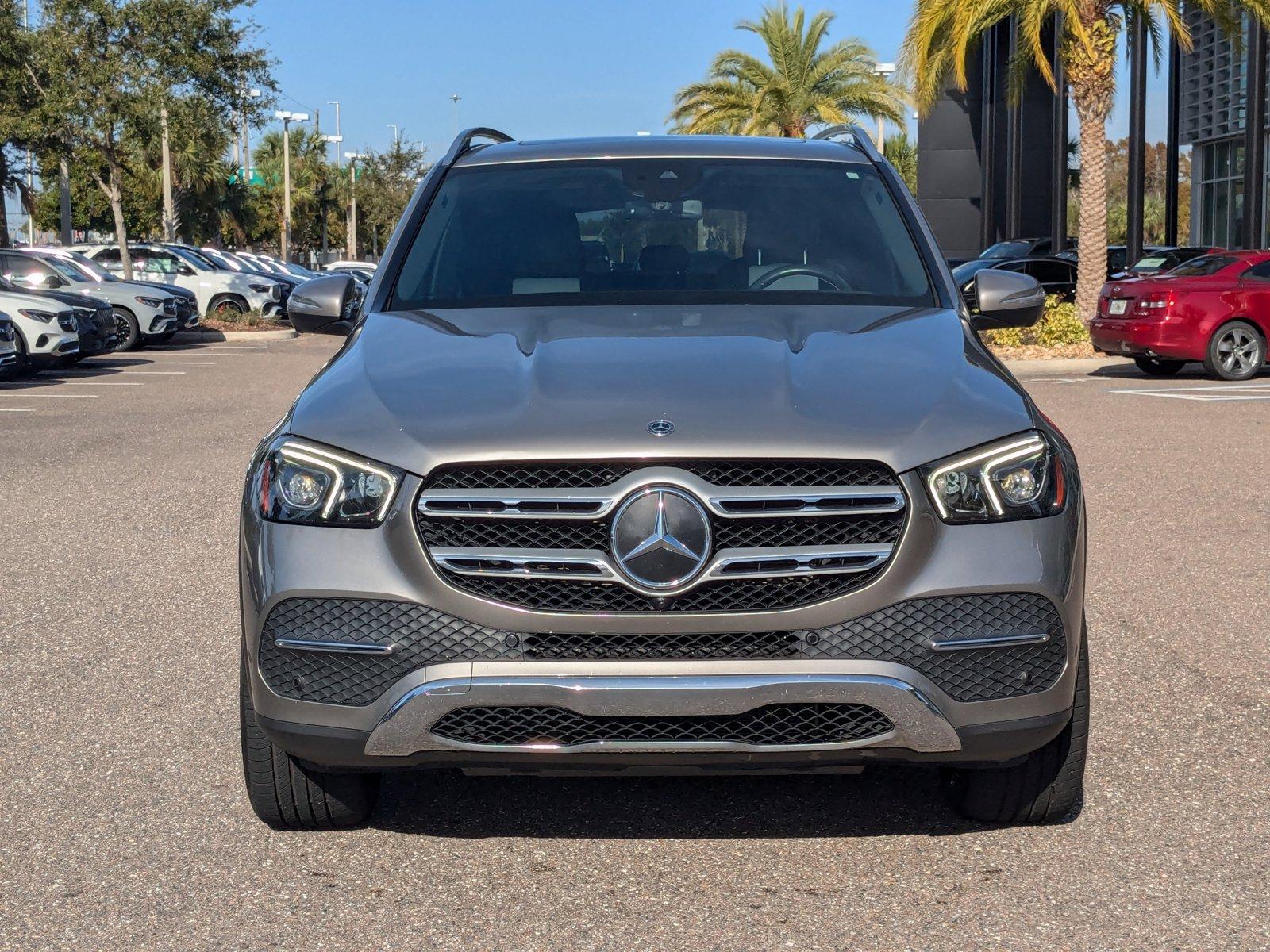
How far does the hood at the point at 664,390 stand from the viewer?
3.43m

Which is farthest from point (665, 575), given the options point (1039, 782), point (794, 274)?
point (794, 274)

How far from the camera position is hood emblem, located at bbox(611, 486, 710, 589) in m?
3.35

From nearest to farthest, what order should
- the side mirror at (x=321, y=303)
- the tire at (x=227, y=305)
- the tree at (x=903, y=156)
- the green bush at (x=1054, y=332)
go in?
the side mirror at (x=321, y=303) < the green bush at (x=1054, y=332) < the tire at (x=227, y=305) < the tree at (x=903, y=156)

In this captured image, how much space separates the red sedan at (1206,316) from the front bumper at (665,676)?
53.0ft

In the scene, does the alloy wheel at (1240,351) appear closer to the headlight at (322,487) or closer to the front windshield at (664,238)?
the front windshield at (664,238)

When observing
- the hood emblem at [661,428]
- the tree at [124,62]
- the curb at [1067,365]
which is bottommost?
the curb at [1067,365]

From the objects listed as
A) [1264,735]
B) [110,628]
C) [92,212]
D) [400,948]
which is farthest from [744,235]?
[92,212]

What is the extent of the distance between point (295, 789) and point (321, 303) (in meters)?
1.82

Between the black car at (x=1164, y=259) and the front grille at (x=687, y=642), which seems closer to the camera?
the front grille at (x=687, y=642)

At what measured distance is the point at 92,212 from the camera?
8469 cm

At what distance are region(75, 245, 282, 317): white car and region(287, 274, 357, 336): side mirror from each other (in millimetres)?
29264

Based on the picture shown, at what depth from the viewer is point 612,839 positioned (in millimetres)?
4000

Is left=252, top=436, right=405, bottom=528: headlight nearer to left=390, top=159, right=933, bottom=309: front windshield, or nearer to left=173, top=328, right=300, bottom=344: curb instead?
left=390, top=159, right=933, bottom=309: front windshield

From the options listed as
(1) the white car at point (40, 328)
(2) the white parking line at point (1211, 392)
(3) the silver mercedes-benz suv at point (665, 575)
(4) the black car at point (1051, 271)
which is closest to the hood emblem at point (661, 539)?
(3) the silver mercedes-benz suv at point (665, 575)
